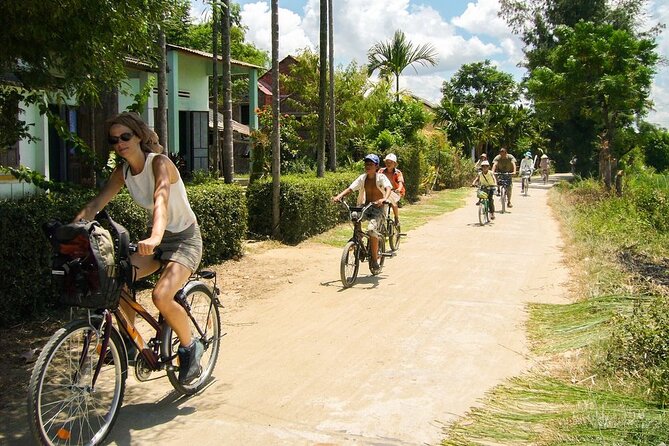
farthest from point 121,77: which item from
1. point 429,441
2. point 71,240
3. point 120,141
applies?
point 429,441

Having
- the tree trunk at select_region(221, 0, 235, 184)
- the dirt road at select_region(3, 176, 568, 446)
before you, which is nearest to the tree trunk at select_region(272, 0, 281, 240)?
the tree trunk at select_region(221, 0, 235, 184)

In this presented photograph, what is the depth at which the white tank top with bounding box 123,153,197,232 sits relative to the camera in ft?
15.3

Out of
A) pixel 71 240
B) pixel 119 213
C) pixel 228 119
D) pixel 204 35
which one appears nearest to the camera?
pixel 71 240

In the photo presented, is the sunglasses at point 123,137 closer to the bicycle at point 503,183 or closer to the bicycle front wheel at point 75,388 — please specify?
the bicycle front wheel at point 75,388

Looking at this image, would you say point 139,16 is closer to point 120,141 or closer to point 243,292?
point 120,141

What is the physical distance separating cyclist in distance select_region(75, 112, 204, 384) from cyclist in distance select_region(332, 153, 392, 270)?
522 centimetres

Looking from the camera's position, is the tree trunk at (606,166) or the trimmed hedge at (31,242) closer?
the trimmed hedge at (31,242)

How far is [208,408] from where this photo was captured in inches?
195

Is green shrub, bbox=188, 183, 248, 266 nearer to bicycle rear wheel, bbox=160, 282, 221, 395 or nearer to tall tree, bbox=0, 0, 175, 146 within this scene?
tall tree, bbox=0, 0, 175, 146

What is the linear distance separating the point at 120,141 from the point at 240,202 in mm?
6742

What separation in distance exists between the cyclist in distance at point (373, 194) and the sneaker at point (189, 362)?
520 centimetres

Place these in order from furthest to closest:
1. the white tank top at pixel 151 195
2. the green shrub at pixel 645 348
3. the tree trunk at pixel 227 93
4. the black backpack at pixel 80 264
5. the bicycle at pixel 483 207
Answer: the bicycle at pixel 483 207, the tree trunk at pixel 227 93, the green shrub at pixel 645 348, the white tank top at pixel 151 195, the black backpack at pixel 80 264

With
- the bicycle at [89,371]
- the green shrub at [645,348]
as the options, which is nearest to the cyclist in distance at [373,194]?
the green shrub at [645,348]

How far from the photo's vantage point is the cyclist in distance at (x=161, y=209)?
179 inches
